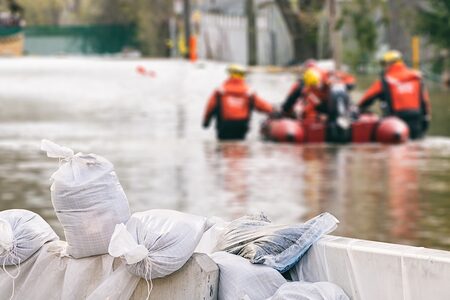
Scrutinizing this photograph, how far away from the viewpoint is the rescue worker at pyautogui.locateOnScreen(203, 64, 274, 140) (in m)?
25.7

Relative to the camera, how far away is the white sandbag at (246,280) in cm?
635

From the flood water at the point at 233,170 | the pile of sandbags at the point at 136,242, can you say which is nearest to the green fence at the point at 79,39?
the flood water at the point at 233,170

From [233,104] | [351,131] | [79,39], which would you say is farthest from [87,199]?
[79,39]

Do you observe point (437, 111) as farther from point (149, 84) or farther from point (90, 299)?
point (90, 299)

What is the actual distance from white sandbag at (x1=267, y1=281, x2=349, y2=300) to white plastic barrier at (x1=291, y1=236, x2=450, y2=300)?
129 mm

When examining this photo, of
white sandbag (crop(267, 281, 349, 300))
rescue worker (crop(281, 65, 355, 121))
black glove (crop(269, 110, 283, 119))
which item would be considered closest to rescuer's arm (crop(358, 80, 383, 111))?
rescue worker (crop(281, 65, 355, 121))

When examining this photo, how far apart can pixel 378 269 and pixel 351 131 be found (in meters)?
18.6

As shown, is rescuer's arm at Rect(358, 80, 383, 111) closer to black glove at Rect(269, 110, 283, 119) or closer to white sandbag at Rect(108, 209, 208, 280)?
black glove at Rect(269, 110, 283, 119)

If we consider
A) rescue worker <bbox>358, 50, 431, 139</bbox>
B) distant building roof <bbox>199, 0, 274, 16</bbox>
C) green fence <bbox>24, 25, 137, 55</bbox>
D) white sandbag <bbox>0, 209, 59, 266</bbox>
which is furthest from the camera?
green fence <bbox>24, 25, 137, 55</bbox>

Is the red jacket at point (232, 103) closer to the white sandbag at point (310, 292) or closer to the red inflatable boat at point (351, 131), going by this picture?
the red inflatable boat at point (351, 131)

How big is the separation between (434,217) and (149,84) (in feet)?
120

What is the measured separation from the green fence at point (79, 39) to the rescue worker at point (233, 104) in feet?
257

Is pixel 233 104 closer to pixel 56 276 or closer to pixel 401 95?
pixel 401 95

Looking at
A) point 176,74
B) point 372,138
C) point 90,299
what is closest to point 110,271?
point 90,299
